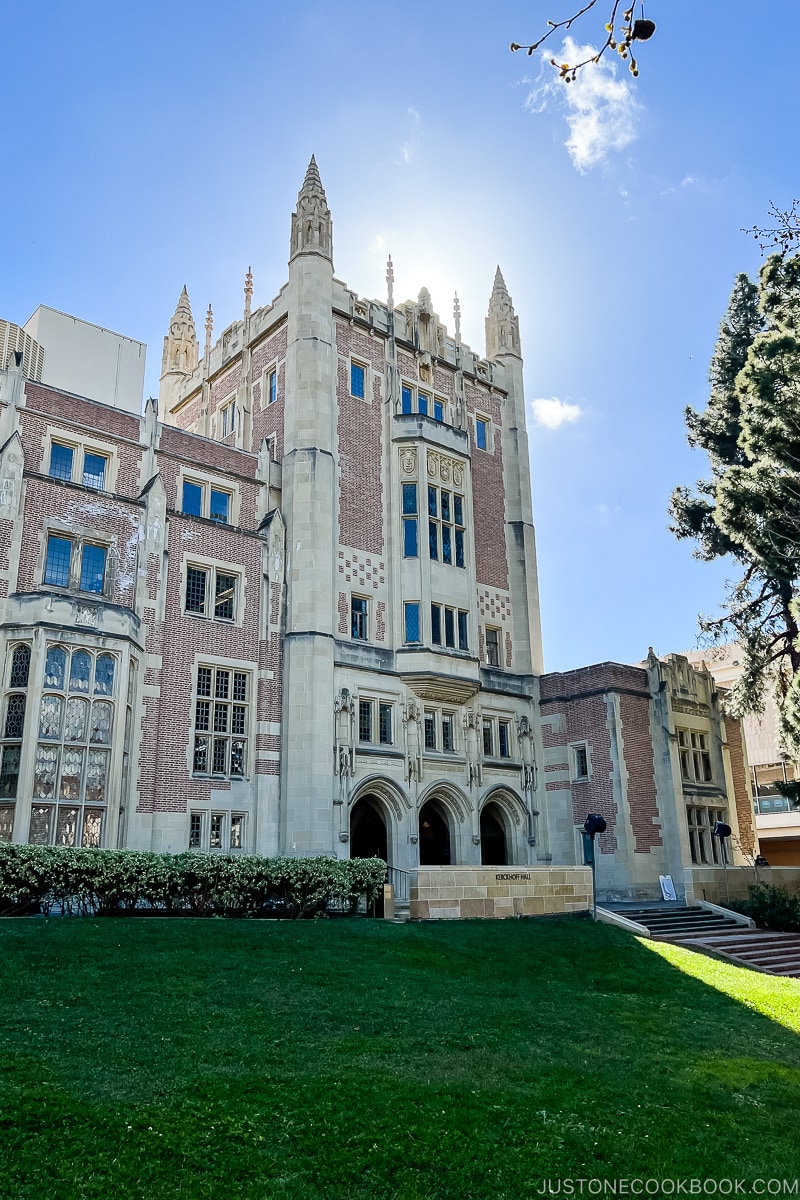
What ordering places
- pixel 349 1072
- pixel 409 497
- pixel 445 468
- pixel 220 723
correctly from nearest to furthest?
1. pixel 349 1072
2. pixel 220 723
3. pixel 409 497
4. pixel 445 468

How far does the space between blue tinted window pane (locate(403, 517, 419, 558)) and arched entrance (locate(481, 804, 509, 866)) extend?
374 inches

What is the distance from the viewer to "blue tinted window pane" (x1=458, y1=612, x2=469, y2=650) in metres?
32.7

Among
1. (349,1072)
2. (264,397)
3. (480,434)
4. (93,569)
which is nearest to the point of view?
(349,1072)

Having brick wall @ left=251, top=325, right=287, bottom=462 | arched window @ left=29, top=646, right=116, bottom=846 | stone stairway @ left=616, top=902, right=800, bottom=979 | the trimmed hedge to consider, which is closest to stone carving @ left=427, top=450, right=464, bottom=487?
brick wall @ left=251, top=325, right=287, bottom=462

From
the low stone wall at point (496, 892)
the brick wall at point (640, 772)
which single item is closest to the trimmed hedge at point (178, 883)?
the low stone wall at point (496, 892)

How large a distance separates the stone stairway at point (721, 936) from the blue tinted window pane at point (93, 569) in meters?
17.8

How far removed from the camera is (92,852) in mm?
19484

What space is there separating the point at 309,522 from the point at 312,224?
38.2 ft

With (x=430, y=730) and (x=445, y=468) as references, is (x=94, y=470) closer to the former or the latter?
(x=445, y=468)

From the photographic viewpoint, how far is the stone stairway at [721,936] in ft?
78.6

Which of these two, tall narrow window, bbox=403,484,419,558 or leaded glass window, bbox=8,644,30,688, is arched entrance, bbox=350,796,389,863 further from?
leaded glass window, bbox=8,644,30,688

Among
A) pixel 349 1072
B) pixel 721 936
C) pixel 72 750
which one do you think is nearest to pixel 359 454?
pixel 72 750

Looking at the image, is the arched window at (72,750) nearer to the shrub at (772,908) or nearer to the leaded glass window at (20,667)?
the leaded glass window at (20,667)

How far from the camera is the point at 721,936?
2727 cm
